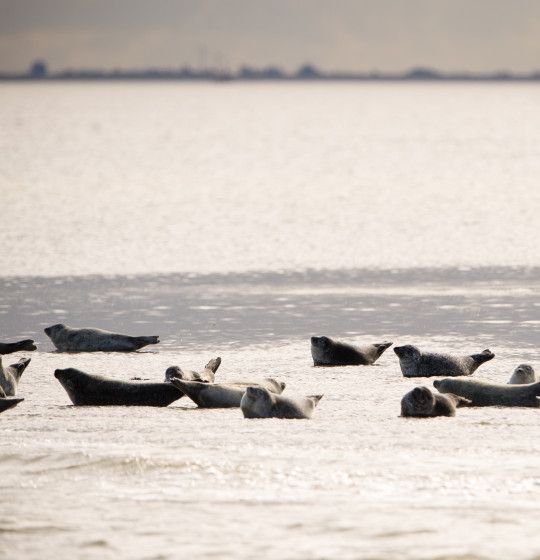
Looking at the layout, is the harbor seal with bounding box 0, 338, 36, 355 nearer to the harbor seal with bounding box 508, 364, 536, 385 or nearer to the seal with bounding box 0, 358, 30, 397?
the seal with bounding box 0, 358, 30, 397

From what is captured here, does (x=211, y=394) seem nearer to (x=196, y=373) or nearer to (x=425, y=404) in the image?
(x=196, y=373)

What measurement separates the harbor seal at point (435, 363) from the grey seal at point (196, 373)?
1.40 metres

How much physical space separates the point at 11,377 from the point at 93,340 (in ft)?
7.02

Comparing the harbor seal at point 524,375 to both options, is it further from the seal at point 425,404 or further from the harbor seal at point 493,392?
the seal at point 425,404

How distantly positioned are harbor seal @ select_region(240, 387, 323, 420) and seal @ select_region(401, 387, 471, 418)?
603mm

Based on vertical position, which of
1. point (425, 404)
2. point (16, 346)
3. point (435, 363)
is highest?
point (16, 346)

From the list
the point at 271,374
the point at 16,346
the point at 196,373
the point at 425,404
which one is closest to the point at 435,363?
the point at 271,374

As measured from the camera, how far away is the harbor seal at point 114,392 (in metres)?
9.41

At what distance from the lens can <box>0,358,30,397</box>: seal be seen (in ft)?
32.2

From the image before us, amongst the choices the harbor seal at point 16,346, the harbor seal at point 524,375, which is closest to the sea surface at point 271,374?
the harbor seal at point 16,346

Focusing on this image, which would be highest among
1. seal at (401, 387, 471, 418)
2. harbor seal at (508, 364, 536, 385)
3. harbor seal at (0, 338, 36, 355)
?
harbor seal at (0, 338, 36, 355)

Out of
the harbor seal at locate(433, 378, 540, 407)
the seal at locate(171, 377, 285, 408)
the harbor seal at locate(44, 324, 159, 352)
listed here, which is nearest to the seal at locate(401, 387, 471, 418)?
the harbor seal at locate(433, 378, 540, 407)

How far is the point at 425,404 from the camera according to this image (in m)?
8.88

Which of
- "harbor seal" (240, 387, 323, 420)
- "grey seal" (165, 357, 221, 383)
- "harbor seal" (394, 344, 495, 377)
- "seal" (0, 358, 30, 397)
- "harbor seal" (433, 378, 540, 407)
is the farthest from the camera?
"harbor seal" (394, 344, 495, 377)
